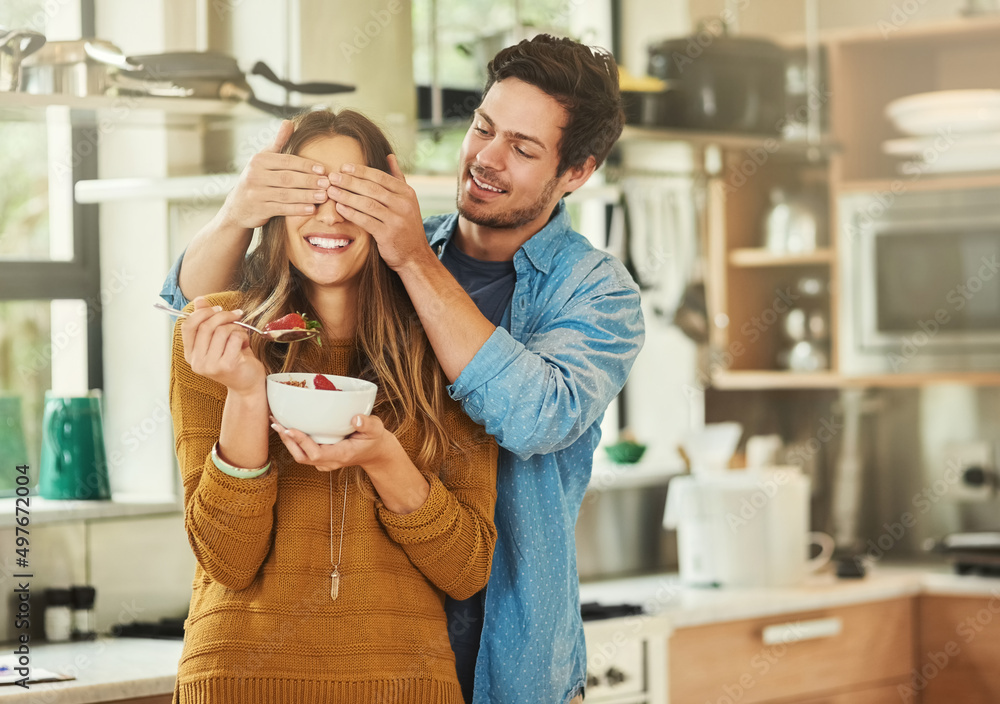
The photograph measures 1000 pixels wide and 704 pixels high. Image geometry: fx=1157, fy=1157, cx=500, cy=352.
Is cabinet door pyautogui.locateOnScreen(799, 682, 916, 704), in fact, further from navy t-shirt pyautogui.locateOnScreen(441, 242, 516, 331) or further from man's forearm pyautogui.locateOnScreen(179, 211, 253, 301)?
man's forearm pyautogui.locateOnScreen(179, 211, 253, 301)

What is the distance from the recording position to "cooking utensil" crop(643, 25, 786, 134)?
2.89m

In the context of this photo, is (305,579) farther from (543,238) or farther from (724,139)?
(724,139)

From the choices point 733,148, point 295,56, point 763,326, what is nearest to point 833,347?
point 763,326

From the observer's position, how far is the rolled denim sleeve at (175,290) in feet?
5.15

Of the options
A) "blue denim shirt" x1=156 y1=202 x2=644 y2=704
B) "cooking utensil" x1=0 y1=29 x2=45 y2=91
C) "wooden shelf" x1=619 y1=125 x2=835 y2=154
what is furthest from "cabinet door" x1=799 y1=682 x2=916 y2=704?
"cooking utensil" x1=0 y1=29 x2=45 y2=91

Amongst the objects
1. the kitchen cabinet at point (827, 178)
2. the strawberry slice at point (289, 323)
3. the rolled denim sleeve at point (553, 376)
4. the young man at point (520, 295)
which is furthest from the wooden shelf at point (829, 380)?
the strawberry slice at point (289, 323)

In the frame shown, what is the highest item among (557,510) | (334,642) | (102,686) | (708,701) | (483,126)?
(483,126)

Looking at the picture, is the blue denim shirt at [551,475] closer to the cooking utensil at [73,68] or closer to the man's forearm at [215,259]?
the man's forearm at [215,259]

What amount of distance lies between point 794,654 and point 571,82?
1.57 metres

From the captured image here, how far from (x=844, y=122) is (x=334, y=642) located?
2357mm

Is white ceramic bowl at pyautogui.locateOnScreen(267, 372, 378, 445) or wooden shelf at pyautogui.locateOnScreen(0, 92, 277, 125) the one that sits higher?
wooden shelf at pyautogui.locateOnScreen(0, 92, 277, 125)

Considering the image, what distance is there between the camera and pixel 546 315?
163 centimetres

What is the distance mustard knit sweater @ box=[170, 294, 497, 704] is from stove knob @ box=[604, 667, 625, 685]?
1008mm

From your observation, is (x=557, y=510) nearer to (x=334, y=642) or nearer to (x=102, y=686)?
(x=334, y=642)
